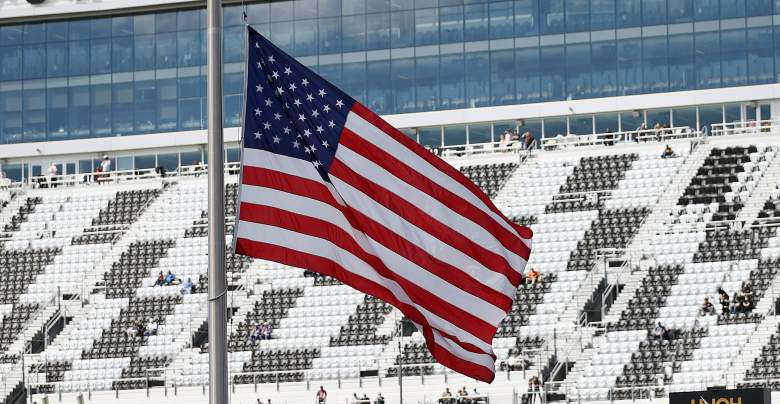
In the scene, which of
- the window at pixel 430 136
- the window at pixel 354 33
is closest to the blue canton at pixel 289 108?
the window at pixel 430 136

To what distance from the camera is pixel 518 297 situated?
180 ft

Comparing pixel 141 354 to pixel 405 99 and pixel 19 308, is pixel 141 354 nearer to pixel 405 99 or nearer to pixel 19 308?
pixel 19 308

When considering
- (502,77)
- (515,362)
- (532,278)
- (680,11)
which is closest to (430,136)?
(502,77)

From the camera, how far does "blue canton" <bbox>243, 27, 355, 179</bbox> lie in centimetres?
1457

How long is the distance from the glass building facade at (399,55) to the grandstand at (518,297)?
324cm

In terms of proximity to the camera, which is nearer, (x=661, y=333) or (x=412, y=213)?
(x=412, y=213)

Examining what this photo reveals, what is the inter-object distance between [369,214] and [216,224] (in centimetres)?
259

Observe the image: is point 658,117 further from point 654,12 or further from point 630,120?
point 654,12

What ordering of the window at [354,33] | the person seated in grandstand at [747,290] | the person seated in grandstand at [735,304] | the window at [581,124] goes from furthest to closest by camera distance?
1. the window at [354,33]
2. the window at [581,124]
3. the person seated in grandstand at [747,290]
4. the person seated in grandstand at [735,304]

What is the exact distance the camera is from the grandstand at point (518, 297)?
50250mm

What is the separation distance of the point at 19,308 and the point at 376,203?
48608mm

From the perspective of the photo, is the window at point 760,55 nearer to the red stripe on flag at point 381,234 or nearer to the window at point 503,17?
the window at point 503,17

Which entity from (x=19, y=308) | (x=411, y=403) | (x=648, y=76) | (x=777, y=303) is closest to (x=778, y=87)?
(x=648, y=76)

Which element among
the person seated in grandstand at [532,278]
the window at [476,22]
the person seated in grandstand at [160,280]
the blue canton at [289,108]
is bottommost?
the blue canton at [289,108]
